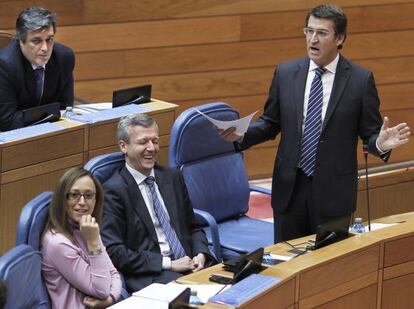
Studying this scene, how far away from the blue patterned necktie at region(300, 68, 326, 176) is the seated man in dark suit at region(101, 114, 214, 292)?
412 mm

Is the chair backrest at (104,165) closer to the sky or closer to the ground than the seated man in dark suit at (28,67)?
closer to the ground

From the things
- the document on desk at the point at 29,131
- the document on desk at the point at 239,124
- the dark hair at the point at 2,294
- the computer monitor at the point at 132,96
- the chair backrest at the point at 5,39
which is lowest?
the dark hair at the point at 2,294

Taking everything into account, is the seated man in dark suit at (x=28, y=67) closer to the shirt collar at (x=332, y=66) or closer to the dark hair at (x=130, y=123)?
the dark hair at (x=130, y=123)

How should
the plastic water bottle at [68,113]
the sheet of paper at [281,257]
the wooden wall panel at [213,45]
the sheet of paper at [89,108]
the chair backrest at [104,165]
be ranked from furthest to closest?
the wooden wall panel at [213,45] → the sheet of paper at [89,108] → the plastic water bottle at [68,113] → the chair backrest at [104,165] → the sheet of paper at [281,257]

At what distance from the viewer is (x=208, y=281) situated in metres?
3.04

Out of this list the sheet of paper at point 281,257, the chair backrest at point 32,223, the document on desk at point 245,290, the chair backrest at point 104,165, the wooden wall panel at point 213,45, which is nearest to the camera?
the document on desk at point 245,290

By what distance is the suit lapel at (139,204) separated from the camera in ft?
11.4

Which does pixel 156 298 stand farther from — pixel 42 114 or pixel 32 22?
pixel 32 22

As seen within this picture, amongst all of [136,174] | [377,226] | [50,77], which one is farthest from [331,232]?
[50,77]

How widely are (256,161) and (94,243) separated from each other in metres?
2.46

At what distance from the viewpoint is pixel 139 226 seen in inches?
137

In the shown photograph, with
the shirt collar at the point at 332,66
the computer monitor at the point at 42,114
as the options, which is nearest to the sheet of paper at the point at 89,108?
the computer monitor at the point at 42,114

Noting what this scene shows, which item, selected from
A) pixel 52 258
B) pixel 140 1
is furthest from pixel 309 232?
pixel 140 1

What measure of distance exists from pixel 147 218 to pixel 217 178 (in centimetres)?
66
